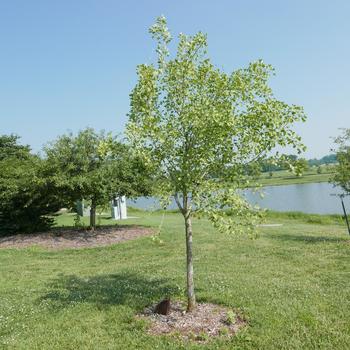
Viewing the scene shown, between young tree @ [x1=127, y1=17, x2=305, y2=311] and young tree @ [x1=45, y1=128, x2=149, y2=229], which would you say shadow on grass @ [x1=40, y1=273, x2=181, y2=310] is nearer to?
young tree @ [x1=127, y1=17, x2=305, y2=311]

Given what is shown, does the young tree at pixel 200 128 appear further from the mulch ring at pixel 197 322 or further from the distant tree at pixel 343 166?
the distant tree at pixel 343 166

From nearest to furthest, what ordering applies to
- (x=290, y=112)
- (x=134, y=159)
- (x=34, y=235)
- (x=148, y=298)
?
(x=290, y=112), (x=134, y=159), (x=148, y=298), (x=34, y=235)

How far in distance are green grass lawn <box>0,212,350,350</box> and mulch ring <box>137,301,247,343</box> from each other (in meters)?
0.28

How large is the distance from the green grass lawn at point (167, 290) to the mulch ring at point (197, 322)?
282mm

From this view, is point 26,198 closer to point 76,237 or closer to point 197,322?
point 76,237

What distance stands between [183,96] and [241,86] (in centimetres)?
132

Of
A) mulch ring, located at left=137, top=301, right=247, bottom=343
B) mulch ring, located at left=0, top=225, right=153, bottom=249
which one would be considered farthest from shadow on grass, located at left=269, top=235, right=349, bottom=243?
mulch ring, located at left=137, top=301, right=247, bottom=343

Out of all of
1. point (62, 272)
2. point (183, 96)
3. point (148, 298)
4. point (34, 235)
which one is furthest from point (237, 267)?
point (34, 235)

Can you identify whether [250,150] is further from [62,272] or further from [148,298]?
[62,272]

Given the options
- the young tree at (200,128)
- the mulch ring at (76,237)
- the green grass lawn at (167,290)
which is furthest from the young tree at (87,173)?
the young tree at (200,128)

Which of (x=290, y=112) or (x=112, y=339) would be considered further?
(x=290, y=112)

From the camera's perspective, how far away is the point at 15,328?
910 cm

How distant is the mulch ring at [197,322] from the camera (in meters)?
8.21

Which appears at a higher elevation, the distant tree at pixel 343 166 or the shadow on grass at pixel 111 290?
the distant tree at pixel 343 166
